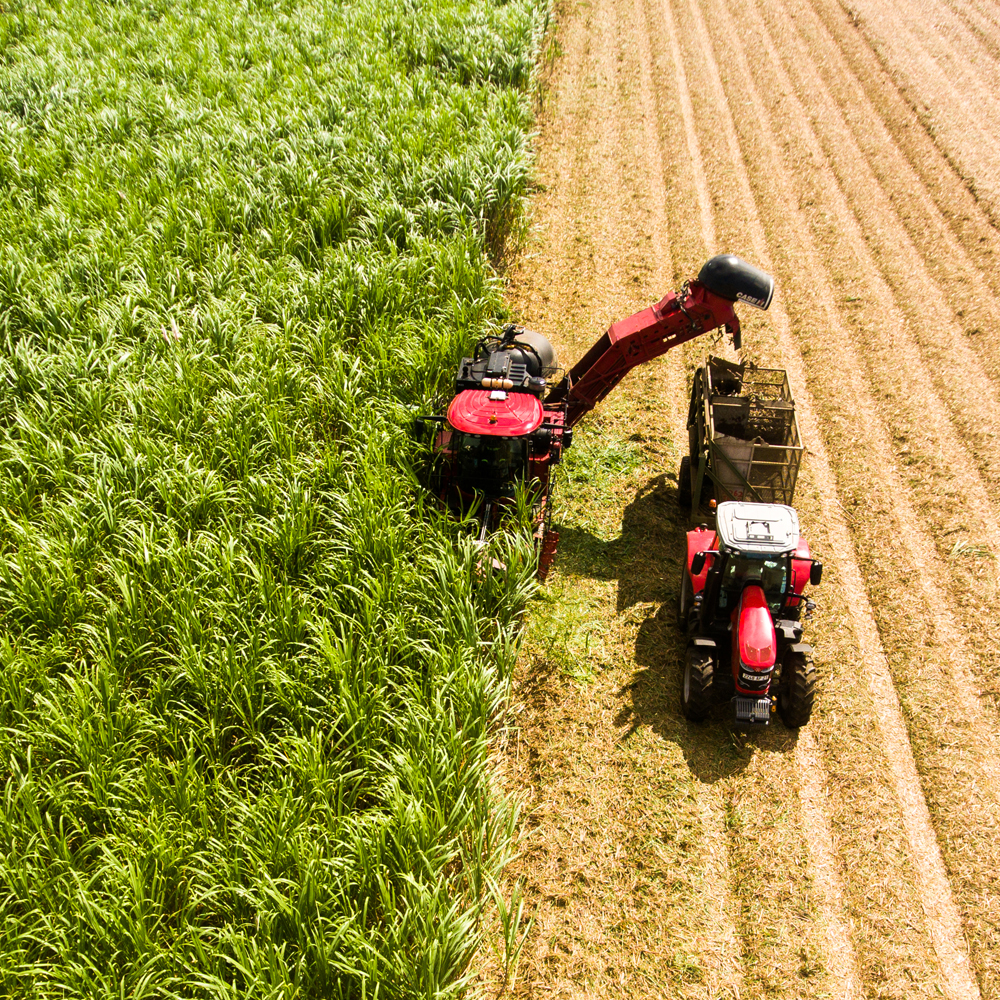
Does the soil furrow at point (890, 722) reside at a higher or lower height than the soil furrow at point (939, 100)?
lower

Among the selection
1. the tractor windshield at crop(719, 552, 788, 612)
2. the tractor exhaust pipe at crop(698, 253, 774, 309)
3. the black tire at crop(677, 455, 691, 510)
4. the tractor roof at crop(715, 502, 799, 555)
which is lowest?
the black tire at crop(677, 455, 691, 510)

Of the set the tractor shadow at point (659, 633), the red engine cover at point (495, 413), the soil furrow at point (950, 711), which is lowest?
the soil furrow at point (950, 711)

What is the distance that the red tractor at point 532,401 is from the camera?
299 inches

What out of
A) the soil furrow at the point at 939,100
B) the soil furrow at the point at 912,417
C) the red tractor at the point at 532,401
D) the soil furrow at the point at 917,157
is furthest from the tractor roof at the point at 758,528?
the soil furrow at the point at 939,100

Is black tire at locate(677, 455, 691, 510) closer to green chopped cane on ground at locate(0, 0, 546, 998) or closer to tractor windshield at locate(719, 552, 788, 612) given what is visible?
tractor windshield at locate(719, 552, 788, 612)

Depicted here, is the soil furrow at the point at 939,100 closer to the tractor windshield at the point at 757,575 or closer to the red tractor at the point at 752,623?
the red tractor at the point at 752,623

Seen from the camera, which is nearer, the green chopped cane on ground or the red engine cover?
the green chopped cane on ground

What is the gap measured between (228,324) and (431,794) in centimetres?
628

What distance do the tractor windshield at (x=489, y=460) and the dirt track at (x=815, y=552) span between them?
4.52ft

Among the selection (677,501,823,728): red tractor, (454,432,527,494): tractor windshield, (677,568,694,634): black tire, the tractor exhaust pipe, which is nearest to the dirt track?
(677,568,694,634): black tire

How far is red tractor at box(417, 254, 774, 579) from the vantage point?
7582 millimetres

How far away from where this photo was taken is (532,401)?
776 centimetres

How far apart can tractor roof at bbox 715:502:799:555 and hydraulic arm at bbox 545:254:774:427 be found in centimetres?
197

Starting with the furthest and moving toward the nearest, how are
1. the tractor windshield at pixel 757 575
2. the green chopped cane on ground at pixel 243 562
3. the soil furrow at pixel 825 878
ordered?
the tractor windshield at pixel 757 575
the soil furrow at pixel 825 878
the green chopped cane on ground at pixel 243 562
